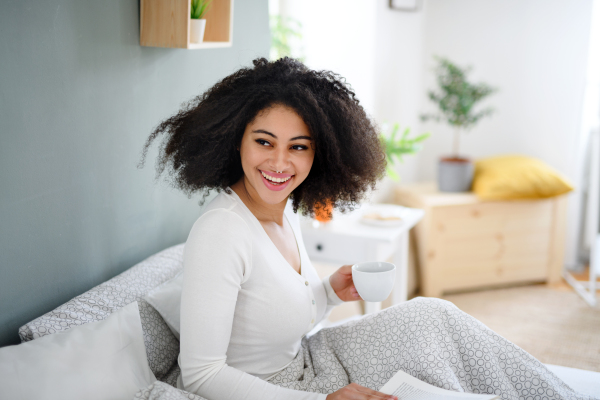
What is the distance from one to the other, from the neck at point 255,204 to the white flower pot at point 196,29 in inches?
17.6

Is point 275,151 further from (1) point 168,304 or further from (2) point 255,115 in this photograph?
(1) point 168,304

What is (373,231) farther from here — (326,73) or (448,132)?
(448,132)

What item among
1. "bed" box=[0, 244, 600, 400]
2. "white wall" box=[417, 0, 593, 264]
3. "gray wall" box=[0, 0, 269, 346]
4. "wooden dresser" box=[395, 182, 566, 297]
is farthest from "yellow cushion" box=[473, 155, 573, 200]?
"gray wall" box=[0, 0, 269, 346]

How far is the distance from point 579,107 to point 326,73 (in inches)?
99.3

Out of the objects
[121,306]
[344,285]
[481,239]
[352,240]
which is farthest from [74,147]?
[481,239]

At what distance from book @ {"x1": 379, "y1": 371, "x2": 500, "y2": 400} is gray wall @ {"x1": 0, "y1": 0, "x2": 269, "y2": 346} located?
775 millimetres

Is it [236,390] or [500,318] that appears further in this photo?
[500,318]

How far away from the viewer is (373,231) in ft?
7.13

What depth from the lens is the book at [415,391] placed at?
1.01 metres

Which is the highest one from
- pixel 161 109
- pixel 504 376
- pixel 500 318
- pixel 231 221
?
pixel 161 109

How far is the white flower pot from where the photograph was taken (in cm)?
143

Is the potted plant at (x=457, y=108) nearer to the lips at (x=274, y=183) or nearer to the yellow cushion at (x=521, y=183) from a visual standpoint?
the yellow cushion at (x=521, y=183)

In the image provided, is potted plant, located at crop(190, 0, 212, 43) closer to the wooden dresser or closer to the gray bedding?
the gray bedding

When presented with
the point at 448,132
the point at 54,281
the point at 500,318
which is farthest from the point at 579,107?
the point at 54,281
